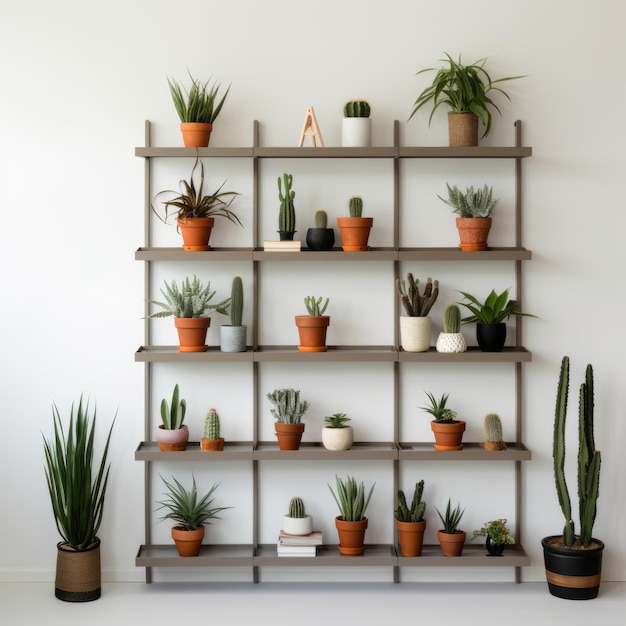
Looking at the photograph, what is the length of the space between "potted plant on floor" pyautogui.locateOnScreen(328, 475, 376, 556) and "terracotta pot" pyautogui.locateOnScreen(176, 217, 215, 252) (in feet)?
3.70

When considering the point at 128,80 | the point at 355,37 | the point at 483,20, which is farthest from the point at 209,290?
the point at 483,20

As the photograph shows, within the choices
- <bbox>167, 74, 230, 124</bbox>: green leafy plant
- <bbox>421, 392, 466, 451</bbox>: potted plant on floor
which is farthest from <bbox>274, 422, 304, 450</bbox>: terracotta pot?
<bbox>167, 74, 230, 124</bbox>: green leafy plant

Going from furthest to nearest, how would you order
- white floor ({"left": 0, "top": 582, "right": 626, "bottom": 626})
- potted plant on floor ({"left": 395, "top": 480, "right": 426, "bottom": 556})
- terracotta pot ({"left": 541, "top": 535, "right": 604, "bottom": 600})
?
potted plant on floor ({"left": 395, "top": 480, "right": 426, "bottom": 556})
terracotta pot ({"left": 541, "top": 535, "right": 604, "bottom": 600})
white floor ({"left": 0, "top": 582, "right": 626, "bottom": 626})

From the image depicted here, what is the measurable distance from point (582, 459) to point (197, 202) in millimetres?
1871

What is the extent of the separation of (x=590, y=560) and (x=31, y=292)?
2.54 m

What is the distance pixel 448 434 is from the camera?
369 centimetres

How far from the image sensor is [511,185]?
3846 millimetres

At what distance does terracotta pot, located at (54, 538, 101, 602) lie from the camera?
11.9 feet

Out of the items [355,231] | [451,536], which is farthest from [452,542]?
[355,231]

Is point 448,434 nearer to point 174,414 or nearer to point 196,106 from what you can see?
point 174,414

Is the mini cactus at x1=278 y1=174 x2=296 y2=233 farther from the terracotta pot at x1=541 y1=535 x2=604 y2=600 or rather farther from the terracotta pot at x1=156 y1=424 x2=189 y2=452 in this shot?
the terracotta pot at x1=541 y1=535 x2=604 y2=600

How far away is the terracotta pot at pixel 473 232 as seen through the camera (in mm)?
3680

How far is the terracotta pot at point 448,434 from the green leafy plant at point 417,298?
0.46 metres

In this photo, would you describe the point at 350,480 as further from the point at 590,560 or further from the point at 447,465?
the point at 590,560
